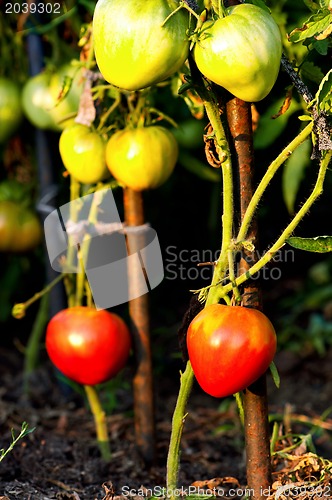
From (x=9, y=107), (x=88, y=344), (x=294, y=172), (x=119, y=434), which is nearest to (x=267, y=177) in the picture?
(x=88, y=344)

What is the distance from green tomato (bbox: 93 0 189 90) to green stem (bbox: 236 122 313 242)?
18 cm

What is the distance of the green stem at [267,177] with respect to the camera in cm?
91

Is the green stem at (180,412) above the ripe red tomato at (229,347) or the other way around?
the other way around

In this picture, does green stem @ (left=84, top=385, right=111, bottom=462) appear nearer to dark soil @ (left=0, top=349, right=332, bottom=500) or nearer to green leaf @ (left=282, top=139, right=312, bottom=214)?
dark soil @ (left=0, top=349, right=332, bottom=500)

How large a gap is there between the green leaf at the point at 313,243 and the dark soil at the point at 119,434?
0.37 meters

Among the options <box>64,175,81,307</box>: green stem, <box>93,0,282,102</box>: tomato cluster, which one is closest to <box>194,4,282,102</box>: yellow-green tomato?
<box>93,0,282,102</box>: tomato cluster

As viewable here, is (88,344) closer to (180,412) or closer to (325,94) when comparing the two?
(180,412)

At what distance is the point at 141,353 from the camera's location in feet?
4.40

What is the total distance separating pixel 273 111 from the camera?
1504mm

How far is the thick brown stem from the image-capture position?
963mm

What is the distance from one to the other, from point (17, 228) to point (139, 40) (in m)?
0.92

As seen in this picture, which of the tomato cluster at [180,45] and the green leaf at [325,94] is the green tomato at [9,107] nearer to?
the tomato cluster at [180,45]

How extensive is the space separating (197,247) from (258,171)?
0.36m

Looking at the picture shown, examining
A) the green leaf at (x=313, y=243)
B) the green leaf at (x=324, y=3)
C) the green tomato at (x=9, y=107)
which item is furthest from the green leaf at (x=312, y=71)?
the green tomato at (x=9, y=107)
